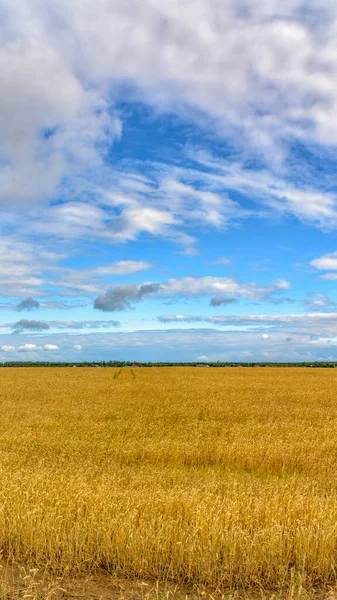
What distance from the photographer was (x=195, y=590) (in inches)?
209

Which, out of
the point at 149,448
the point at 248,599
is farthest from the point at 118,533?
the point at 149,448

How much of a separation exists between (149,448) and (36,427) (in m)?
5.08

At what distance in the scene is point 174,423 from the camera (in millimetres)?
16172

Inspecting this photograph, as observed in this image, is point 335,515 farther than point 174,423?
No

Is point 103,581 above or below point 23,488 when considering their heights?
below

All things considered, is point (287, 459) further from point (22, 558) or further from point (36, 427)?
point (36, 427)

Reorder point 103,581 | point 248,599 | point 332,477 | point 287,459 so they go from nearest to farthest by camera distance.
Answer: point 248,599
point 103,581
point 332,477
point 287,459

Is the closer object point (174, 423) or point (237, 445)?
point (237, 445)

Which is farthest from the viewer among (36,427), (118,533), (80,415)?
(80,415)

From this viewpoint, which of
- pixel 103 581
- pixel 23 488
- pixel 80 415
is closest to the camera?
pixel 103 581

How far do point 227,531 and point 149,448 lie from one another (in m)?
6.12

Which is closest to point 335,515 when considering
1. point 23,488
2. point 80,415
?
point 23,488

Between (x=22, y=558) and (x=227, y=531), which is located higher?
(x=227, y=531)

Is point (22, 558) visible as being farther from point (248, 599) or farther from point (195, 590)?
point (248, 599)
